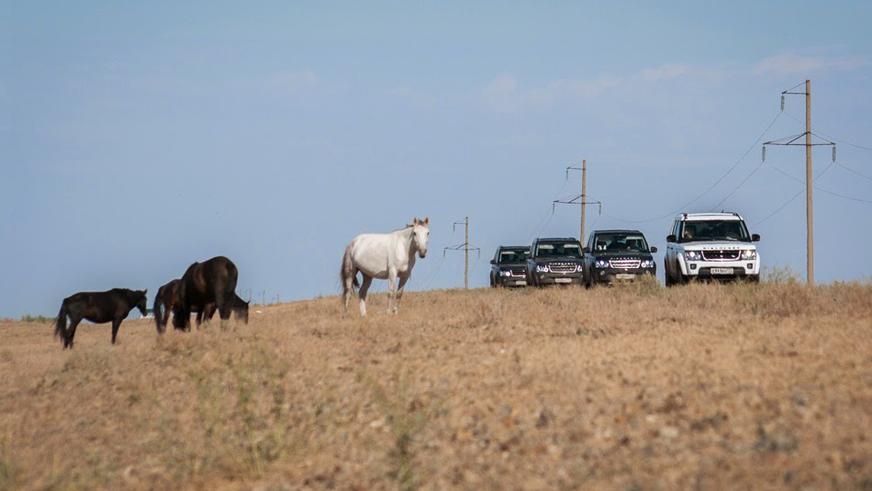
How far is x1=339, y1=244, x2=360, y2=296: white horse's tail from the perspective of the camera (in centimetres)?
2689

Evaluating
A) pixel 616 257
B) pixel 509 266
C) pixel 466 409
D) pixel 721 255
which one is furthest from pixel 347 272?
pixel 509 266

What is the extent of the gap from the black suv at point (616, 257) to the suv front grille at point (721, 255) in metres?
4.02

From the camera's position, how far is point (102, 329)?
37.4 metres

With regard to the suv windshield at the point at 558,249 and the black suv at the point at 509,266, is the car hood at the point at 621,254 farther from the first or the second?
the black suv at the point at 509,266

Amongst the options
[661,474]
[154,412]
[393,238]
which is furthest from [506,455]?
[393,238]

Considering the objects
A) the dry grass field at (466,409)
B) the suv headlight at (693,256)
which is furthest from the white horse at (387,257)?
the suv headlight at (693,256)

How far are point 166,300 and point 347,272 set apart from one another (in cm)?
509

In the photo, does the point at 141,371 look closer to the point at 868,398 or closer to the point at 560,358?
the point at 560,358

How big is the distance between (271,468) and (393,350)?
5809 mm

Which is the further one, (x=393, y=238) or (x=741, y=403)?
(x=393, y=238)

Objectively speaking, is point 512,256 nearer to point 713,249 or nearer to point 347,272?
point 713,249

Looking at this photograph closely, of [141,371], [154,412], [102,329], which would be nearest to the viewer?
[154,412]

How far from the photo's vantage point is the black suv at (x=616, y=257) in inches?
1505

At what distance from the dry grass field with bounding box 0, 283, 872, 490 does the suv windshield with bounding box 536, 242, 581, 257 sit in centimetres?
2322
